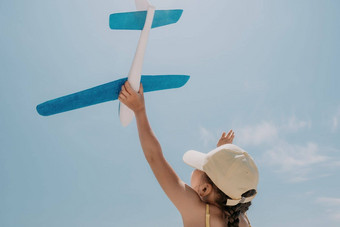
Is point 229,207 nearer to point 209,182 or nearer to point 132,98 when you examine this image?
point 209,182

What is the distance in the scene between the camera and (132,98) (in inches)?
86.1

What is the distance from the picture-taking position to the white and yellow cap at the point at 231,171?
78.8 inches

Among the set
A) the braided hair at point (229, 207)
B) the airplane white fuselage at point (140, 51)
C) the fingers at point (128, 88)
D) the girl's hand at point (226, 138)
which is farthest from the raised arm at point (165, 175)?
the girl's hand at point (226, 138)

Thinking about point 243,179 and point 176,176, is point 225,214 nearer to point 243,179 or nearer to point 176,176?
point 243,179

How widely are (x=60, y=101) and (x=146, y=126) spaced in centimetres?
82

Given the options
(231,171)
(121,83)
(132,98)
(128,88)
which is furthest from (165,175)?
(121,83)

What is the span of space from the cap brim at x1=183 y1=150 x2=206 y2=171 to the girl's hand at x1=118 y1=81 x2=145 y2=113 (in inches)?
20.7

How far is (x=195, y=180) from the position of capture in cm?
221

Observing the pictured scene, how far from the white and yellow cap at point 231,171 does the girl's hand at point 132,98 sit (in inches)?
22.9

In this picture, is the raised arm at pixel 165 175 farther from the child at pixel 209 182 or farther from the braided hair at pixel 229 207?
the braided hair at pixel 229 207

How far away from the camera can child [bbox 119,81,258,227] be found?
194 cm

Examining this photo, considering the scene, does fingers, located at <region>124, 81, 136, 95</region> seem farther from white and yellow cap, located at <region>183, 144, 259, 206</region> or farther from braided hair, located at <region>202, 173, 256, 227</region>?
braided hair, located at <region>202, 173, 256, 227</region>

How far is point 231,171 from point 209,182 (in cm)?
18

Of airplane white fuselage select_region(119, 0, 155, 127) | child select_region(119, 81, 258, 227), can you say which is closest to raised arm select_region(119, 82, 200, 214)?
child select_region(119, 81, 258, 227)
